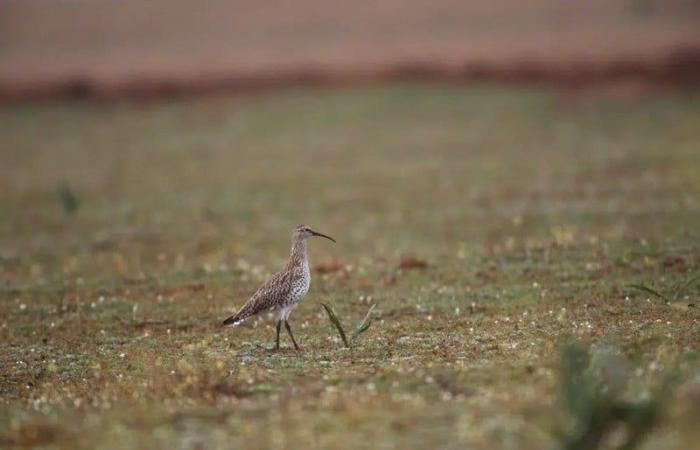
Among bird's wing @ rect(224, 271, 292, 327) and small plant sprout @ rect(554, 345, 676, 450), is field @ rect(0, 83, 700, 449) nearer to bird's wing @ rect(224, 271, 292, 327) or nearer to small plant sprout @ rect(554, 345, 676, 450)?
small plant sprout @ rect(554, 345, 676, 450)

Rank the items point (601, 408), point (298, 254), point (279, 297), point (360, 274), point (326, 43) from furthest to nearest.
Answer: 1. point (326, 43)
2. point (360, 274)
3. point (298, 254)
4. point (279, 297)
5. point (601, 408)

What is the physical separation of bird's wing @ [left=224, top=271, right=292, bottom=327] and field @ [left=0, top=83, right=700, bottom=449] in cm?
53

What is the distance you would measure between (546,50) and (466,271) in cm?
4566

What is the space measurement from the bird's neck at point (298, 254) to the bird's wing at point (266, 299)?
49 centimetres

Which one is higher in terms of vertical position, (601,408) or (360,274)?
(601,408)

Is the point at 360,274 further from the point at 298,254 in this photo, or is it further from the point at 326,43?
the point at 326,43

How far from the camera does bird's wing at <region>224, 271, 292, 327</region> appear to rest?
18.5 meters

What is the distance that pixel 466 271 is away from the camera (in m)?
24.5

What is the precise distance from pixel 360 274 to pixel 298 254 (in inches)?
235

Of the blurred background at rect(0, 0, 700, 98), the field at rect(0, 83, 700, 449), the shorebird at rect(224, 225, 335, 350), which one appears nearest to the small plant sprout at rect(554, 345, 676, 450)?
the field at rect(0, 83, 700, 449)

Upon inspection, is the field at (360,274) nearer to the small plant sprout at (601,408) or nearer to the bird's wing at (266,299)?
the small plant sprout at (601,408)

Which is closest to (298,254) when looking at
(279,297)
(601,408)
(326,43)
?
(279,297)

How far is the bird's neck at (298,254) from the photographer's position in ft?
63.1

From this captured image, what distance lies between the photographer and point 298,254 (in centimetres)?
1942
